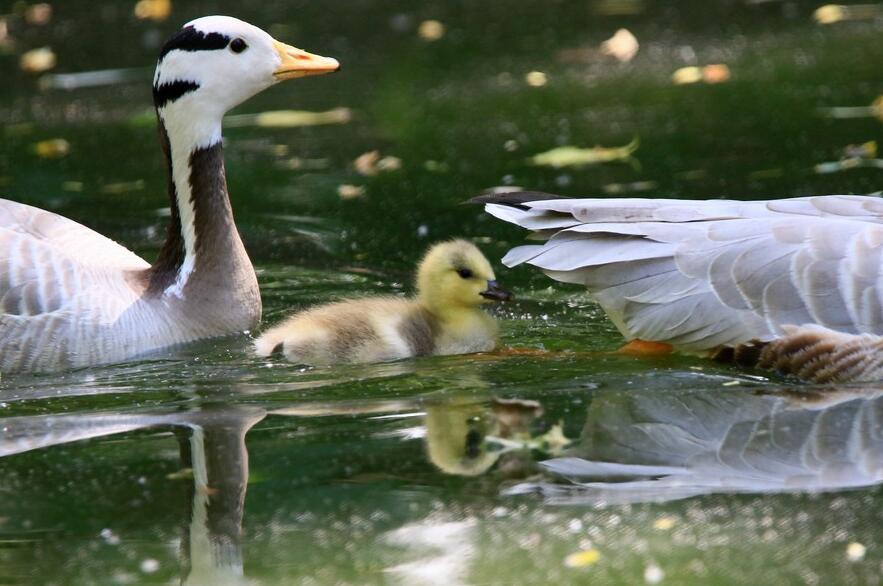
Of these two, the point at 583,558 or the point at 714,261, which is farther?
the point at 714,261

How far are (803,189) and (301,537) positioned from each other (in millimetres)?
4548

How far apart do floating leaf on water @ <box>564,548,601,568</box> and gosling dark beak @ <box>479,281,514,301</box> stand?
2.01 meters

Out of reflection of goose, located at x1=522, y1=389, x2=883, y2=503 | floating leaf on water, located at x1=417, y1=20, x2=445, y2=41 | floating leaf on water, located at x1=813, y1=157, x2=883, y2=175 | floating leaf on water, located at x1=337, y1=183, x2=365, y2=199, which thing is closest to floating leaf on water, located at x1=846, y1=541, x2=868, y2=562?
reflection of goose, located at x1=522, y1=389, x2=883, y2=503

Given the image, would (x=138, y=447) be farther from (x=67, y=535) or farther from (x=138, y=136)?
(x=138, y=136)

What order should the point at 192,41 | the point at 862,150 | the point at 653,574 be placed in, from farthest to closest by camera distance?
1. the point at 862,150
2. the point at 192,41
3. the point at 653,574

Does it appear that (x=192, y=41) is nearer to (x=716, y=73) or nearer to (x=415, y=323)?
(x=415, y=323)

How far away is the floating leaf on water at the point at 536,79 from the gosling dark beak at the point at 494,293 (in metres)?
4.82

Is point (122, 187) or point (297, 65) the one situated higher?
point (297, 65)

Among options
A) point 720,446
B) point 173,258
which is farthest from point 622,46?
point 720,446

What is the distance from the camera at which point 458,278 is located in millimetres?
5961

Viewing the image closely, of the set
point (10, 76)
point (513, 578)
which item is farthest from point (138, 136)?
point (513, 578)

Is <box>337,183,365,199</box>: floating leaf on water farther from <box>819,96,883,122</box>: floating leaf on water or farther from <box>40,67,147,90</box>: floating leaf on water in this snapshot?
<box>40,67,147,90</box>: floating leaf on water

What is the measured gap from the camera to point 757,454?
464 cm

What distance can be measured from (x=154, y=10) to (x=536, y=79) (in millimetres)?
3909
